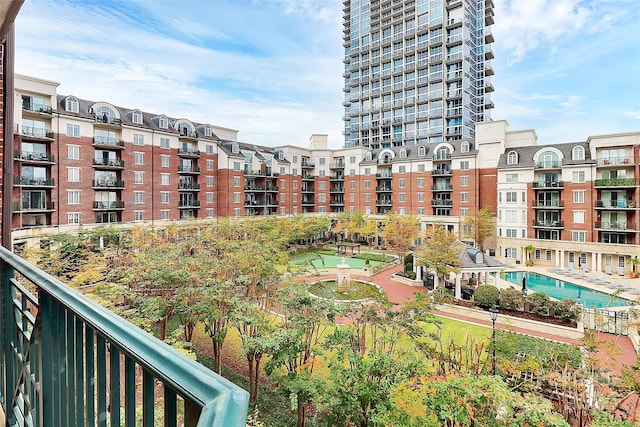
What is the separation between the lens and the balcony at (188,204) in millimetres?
31391

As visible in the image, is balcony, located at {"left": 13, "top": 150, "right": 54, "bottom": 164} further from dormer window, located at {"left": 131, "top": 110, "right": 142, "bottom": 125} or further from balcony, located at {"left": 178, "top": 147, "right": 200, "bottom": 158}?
balcony, located at {"left": 178, "top": 147, "right": 200, "bottom": 158}

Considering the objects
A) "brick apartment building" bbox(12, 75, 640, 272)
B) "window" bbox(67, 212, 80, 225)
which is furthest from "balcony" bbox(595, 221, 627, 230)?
"window" bbox(67, 212, 80, 225)

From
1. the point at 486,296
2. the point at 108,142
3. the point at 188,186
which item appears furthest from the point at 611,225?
the point at 108,142

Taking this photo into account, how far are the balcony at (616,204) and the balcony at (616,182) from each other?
4.43ft

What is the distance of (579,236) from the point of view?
27.8m

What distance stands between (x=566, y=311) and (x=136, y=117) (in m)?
32.0

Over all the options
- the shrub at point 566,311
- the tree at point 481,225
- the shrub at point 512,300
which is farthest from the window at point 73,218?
the tree at point 481,225

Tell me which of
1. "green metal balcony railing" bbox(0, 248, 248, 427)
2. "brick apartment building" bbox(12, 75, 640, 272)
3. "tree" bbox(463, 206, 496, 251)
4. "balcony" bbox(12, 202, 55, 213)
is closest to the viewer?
"green metal balcony railing" bbox(0, 248, 248, 427)

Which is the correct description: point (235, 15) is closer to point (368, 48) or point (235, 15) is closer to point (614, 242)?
point (614, 242)

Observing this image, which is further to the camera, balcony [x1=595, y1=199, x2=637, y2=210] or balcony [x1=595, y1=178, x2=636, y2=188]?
balcony [x1=595, y1=199, x2=637, y2=210]

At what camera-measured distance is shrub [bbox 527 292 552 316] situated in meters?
15.7

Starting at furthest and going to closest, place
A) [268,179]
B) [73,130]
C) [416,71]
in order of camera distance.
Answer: [416,71] → [268,179] → [73,130]

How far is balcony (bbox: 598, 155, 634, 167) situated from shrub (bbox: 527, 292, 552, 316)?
56.9 ft

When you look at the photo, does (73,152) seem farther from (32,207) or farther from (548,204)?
(548,204)
